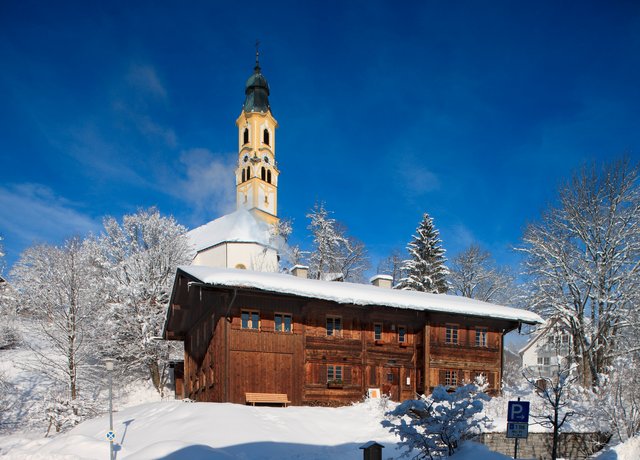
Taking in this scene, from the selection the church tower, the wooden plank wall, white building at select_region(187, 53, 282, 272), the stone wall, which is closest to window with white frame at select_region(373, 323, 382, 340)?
the wooden plank wall

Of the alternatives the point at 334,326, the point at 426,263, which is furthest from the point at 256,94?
the point at 334,326

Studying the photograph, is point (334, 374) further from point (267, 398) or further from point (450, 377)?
point (450, 377)

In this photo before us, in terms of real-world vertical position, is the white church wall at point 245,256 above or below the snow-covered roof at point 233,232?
below

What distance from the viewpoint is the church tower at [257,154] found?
75.4 m

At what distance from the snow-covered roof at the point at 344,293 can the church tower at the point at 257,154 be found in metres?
47.4

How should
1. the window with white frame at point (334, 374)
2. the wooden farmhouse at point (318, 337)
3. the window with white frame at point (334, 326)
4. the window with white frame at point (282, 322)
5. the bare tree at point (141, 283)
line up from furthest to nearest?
the bare tree at point (141, 283)
the window with white frame at point (334, 326)
the window with white frame at point (334, 374)
the window with white frame at point (282, 322)
the wooden farmhouse at point (318, 337)

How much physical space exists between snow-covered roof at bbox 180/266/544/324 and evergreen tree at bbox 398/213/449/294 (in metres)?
17.6

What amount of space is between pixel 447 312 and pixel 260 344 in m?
10.3

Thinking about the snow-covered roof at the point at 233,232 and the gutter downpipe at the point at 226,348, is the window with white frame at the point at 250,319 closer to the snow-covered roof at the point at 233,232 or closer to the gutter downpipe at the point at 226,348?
the gutter downpipe at the point at 226,348

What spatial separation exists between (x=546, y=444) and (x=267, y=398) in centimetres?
1136

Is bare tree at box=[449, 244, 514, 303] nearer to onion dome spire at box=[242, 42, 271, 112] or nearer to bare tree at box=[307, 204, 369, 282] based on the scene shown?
bare tree at box=[307, 204, 369, 282]

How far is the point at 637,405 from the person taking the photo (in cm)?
1883

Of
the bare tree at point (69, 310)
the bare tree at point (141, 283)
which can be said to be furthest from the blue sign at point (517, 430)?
the bare tree at point (141, 283)

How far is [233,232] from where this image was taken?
58.6m
